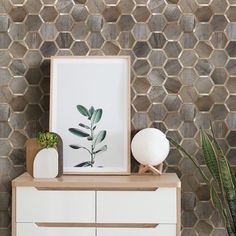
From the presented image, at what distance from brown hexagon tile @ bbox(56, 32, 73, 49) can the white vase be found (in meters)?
0.62

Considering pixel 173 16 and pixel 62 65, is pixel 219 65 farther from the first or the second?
pixel 62 65

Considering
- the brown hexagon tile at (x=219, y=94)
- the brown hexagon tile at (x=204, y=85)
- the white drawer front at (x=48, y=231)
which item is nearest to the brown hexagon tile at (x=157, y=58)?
the brown hexagon tile at (x=204, y=85)

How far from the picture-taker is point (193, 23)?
317cm

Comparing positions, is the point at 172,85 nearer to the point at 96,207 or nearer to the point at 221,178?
the point at 221,178

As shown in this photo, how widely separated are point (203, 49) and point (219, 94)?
0.87 feet

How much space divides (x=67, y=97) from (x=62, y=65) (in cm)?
18

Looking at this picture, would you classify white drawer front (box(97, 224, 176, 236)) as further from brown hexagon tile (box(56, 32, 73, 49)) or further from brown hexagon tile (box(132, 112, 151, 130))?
brown hexagon tile (box(56, 32, 73, 49))

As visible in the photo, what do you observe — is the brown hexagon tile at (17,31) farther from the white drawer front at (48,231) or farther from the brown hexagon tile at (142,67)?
the white drawer front at (48,231)

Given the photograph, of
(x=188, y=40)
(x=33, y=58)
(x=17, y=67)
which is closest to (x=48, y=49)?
(x=33, y=58)

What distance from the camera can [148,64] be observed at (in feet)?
10.4

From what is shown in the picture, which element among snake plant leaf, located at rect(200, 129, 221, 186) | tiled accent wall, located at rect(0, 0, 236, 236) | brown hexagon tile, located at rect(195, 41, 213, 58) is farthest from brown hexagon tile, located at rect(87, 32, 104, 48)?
snake plant leaf, located at rect(200, 129, 221, 186)

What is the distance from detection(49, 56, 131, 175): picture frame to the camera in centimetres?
310

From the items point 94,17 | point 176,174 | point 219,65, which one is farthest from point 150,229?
point 94,17

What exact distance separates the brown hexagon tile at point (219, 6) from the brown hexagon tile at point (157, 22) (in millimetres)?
278
